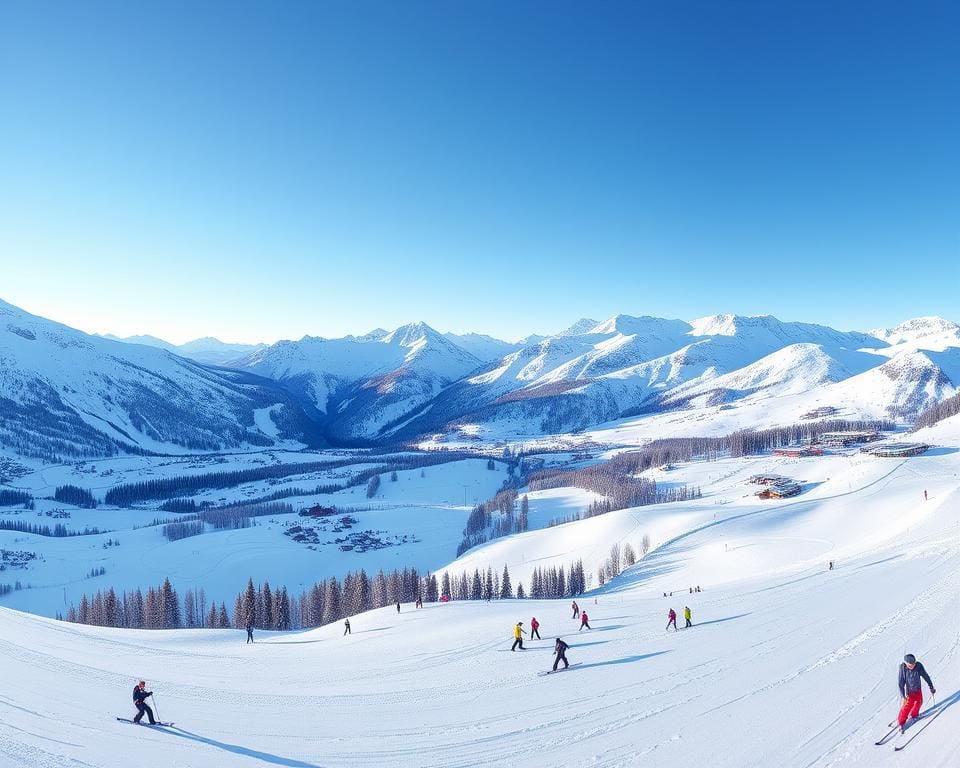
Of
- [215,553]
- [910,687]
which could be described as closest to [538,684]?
[910,687]

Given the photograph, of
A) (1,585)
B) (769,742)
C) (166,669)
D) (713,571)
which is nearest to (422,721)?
(769,742)

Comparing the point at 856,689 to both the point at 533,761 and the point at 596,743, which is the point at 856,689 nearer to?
the point at 596,743

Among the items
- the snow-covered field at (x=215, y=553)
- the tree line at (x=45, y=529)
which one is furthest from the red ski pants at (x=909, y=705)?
the tree line at (x=45, y=529)

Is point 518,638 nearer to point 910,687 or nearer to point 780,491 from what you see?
point 910,687

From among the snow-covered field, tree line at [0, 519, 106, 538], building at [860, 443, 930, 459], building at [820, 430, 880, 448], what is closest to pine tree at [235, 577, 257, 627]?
the snow-covered field

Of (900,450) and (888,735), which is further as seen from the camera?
(900,450)

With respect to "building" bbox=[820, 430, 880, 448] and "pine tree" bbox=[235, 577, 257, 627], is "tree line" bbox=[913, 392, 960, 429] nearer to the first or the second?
"building" bbox=[820, 430, 880, 448]

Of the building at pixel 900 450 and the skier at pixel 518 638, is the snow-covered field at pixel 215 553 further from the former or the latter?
the building at pixel 900 450

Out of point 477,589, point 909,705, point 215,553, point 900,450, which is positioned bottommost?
point 215,553

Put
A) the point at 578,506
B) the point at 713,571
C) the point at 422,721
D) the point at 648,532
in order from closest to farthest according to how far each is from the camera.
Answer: the point at 422,721, the point at 713,571, the point at 648,532, the point at 578,506
